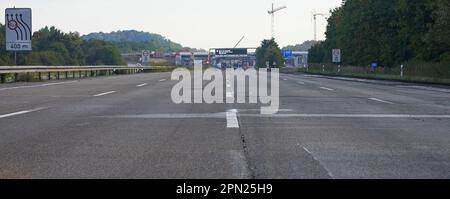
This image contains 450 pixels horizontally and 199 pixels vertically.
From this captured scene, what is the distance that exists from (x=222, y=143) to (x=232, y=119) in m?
3.52

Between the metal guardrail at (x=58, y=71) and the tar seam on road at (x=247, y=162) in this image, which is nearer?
the tar seam on road at (x=247, y=162)

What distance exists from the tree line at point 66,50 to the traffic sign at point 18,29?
60510mm

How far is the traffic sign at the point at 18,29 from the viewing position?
132ft

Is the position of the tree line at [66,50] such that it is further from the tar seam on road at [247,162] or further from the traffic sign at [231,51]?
the tar seam on road at [247,162]

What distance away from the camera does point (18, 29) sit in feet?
135

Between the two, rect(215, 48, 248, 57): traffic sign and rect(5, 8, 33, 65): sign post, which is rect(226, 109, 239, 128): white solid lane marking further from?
rect(215, 48, 248, 57): traffic sign

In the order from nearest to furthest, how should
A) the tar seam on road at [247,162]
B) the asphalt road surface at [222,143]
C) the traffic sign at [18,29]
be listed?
the tar seam on road at [247,162] < the asphalt road surface at [222,143] < the traffic sign at [18,29]

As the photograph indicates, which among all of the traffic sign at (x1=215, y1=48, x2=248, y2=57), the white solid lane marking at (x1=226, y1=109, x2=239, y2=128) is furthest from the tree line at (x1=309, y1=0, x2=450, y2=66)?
the traffic sign at (x1=215, y1=48, x2=248, y2=57)

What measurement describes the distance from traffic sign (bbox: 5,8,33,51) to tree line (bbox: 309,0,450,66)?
1075 inches

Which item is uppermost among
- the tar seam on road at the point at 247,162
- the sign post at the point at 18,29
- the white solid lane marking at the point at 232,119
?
the sign post at the point at 18,29

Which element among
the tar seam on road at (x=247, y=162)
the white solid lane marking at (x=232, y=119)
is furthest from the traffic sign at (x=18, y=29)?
the tar seam on road at (x=247, y=162)

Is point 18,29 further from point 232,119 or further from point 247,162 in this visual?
point 247,162
